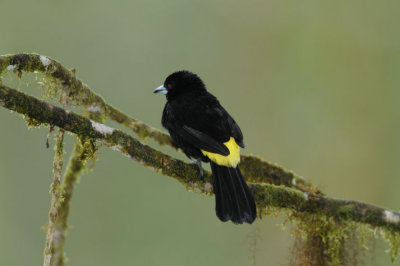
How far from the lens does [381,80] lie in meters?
7.82

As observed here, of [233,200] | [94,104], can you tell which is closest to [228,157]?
[233,200]

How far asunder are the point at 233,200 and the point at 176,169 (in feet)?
1.31

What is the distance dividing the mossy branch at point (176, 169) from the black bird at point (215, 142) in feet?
0.45

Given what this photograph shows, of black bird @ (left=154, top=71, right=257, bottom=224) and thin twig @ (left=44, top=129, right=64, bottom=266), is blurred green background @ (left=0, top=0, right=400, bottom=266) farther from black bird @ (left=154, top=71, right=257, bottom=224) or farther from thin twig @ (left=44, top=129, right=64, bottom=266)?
thin twig @ (left=44, top=129, right=64, bottom=266)

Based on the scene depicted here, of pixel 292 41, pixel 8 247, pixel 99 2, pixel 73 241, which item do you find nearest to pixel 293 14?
pixel 292 41

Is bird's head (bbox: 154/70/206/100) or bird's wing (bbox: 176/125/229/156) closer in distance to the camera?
bird's wing (bbox: 176/125/229/156)

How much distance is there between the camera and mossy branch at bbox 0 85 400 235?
2447 millimetres

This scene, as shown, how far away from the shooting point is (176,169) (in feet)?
9.60

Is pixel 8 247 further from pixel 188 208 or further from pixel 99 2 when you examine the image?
pixel 99 2

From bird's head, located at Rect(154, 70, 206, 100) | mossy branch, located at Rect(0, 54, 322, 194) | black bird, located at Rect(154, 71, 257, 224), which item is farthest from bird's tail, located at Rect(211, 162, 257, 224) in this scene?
bird's head, located at Rect(154, 70, 206, 100)

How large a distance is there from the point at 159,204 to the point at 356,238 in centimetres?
443

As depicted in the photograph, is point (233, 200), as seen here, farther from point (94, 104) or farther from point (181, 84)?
point (181, 84)

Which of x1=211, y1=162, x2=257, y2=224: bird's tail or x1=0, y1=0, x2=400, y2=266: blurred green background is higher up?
x1=0, y1=0, x2=400, y2=266: blurred green background

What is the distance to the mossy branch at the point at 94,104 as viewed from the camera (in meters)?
2.68
